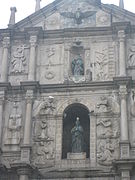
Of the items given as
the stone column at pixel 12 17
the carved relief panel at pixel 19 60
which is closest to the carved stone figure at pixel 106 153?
the carved relief panel at pixel 19 60

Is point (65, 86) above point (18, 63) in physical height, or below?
below

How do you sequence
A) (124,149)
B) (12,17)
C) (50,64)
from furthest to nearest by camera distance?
1. (12,17)
2. (50,64)
3. (124,149)

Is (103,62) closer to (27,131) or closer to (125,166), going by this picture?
(27,131)

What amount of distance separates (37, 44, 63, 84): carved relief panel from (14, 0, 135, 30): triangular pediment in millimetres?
938

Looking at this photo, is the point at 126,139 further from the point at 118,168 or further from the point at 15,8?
the point at 15,8

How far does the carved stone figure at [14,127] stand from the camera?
14.8 m

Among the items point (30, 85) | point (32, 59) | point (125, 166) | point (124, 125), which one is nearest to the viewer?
point (125, 166)

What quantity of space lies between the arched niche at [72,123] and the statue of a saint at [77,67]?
47.0 inches

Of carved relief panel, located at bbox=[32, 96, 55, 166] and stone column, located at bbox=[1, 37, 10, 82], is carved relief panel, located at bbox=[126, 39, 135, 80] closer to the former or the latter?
carved relief panel, located at bbox=[32, 96, 55, 166]

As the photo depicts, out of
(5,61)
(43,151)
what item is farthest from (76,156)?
(5,61)

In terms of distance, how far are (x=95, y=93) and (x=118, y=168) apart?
2806 mm

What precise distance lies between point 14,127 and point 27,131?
22.4 inches

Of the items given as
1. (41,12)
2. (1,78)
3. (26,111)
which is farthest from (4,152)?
(41,12)

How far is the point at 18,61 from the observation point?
641 inches
